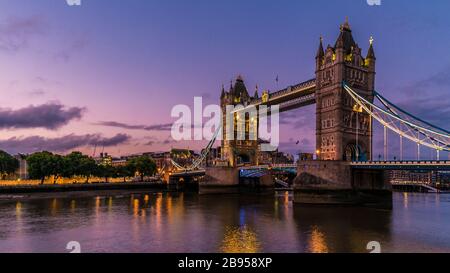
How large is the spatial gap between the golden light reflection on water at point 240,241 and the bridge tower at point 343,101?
2236cm

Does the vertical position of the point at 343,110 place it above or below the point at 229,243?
above

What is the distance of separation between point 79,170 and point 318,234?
2589 inches

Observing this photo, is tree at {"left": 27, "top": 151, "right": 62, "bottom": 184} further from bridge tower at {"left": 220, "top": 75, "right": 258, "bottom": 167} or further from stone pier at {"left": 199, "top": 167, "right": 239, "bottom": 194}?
bridge tower at {"left": 220, "top": 75, "right": 258, "bottom": 167}

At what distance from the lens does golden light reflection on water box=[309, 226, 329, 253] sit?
20469mm

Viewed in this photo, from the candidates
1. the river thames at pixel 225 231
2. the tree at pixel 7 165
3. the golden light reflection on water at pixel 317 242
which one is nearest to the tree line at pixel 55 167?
the tree at pixel 7 165

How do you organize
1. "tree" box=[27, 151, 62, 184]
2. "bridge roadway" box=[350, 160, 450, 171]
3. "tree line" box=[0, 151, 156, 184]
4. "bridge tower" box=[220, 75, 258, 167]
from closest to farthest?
"bridge roadway" box=[350, 160, 450, 171] → "tree" box=[27, 151, 62, 184] → "tree line" box=[0, 151, 156, 184] → "bridge tower" box=[220, 75, 258, 167]

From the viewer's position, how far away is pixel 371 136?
1893 inches

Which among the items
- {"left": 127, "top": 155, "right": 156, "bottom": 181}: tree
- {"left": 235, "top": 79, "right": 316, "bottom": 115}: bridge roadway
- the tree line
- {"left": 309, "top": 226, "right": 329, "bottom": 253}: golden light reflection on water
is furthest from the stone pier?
{"left": 309, "top": 226, "right": 329, "bottom": 253}: golden light reflection on water

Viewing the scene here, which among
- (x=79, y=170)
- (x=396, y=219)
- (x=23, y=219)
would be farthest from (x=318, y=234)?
(x=79, y=170)

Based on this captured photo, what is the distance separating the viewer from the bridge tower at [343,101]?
4553 centimetres

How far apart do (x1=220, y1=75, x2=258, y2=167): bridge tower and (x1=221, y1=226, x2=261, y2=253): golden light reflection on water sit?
158ft

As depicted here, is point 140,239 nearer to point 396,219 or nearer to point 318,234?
point 318,234

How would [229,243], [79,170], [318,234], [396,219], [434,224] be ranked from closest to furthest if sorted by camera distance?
1. [229,243]
2. [318,234]
3. [434,224]
4. [396,219]
5. [79,170]

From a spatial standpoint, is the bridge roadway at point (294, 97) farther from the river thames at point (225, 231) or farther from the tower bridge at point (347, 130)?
the river thames at point (225, 231)
